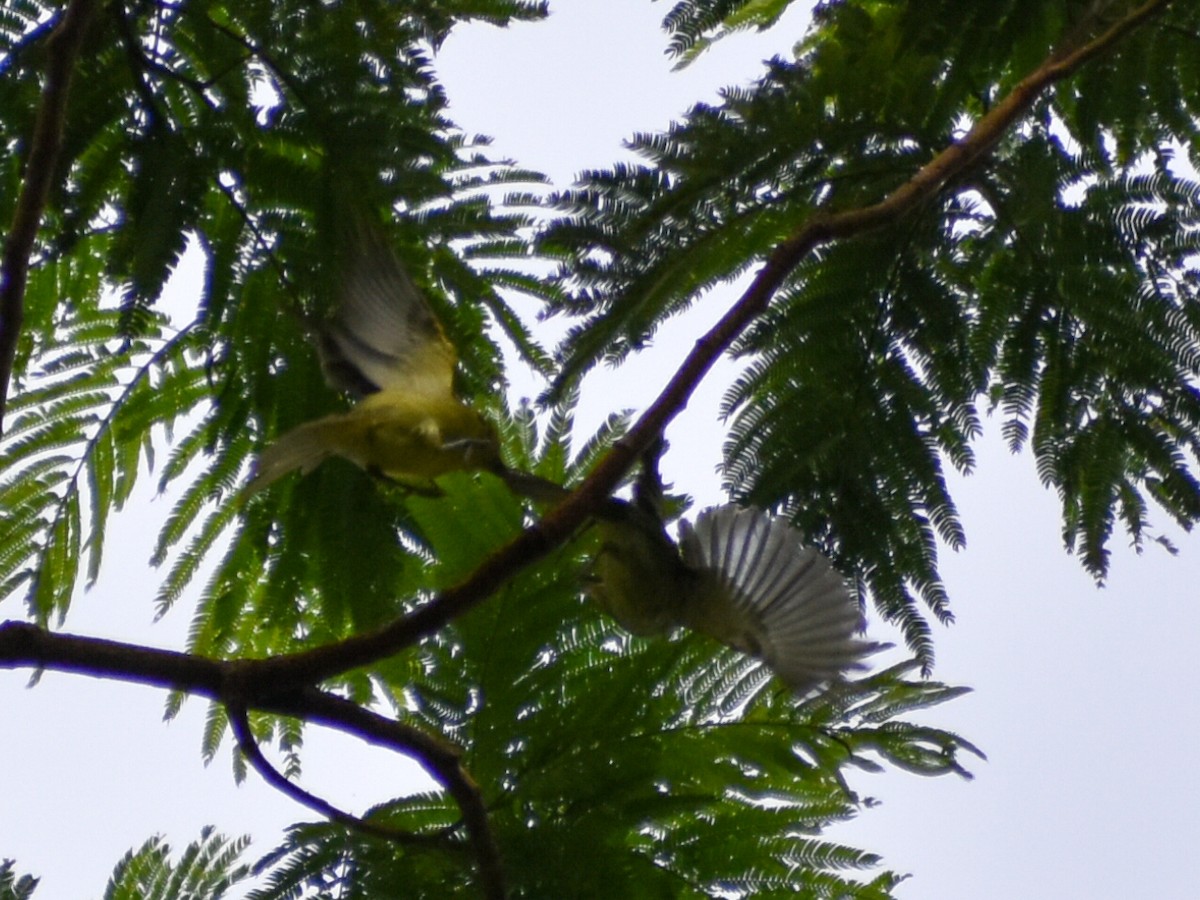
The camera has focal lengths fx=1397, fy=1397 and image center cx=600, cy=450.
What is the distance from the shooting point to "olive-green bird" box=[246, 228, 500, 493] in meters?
2.46

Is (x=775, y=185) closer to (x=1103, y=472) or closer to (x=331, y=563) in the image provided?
(x=1103, y=472)

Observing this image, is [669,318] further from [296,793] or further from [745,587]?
[296,793]

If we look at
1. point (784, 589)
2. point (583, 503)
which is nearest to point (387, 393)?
point (583, 503)

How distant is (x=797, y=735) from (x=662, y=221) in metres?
1.19

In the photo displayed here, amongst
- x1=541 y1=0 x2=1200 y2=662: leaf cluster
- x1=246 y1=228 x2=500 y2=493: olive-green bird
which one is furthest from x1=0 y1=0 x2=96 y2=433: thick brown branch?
x1=541 y1=0 x2=1200 y2=662: leaf cluster

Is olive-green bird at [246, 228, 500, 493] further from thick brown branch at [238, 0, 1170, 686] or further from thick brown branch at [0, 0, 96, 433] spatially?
thick brown branch at [0, 0, 96, 433]

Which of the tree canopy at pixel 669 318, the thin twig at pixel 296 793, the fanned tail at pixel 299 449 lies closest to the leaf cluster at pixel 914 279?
the tree canopy at pixel 669 318

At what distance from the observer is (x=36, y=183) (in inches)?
88.1

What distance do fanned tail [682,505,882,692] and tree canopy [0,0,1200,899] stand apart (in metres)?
0.26

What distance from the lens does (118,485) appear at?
3.73 meters

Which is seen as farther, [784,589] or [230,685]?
[784,589]

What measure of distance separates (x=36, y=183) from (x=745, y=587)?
56.9 inches

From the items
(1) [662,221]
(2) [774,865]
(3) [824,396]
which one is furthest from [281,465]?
(2) [774,865]

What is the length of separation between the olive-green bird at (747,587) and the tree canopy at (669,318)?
0.76ft
